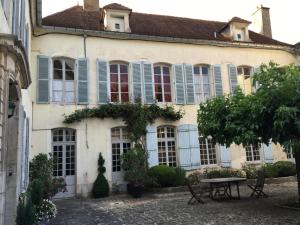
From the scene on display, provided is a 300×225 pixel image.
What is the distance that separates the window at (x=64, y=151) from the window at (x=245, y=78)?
7.95 m

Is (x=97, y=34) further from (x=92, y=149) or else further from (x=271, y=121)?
(x=271, y=121)

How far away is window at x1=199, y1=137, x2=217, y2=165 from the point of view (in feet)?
48.7

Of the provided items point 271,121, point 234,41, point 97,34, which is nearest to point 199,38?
point 234,41

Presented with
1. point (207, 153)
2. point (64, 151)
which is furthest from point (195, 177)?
point (64, 151)

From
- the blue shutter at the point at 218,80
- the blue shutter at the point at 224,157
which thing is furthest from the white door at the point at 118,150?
the blue shutter at the point at 218,80

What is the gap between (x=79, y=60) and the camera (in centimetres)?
1358

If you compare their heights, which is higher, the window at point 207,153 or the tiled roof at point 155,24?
the tiled roof at point 155,24

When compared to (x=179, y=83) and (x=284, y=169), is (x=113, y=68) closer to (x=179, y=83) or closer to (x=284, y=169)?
(x=179, y=83)

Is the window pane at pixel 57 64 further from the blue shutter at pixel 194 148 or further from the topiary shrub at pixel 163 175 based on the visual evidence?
the blue shutter at pixel 194 148

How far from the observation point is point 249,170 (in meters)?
14.7

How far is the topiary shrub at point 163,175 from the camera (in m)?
12.9

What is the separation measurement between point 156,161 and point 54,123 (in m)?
4.19

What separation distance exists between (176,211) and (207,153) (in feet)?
20.6

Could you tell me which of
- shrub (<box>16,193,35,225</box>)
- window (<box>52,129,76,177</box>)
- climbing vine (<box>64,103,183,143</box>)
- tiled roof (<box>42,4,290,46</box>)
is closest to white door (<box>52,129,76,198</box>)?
window (<box>52,129,76,177</box>)
